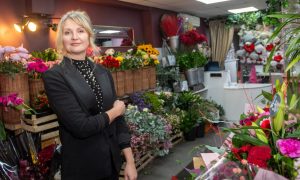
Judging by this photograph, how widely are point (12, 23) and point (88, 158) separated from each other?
8.58ft

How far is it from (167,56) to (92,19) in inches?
66.4

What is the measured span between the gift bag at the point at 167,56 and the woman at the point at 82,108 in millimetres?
4148

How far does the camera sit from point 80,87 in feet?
4.70

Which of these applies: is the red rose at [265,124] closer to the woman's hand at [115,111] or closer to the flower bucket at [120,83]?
the woman's hand at [115,111]

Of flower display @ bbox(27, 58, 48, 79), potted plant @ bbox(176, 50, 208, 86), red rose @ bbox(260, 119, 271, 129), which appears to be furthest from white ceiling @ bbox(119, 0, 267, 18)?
red rose @ bbox(260, 119, 271, 129)

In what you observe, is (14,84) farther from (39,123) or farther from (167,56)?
(167,56)

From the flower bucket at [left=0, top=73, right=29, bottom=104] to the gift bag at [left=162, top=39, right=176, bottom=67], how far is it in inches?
139

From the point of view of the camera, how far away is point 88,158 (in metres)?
1.47

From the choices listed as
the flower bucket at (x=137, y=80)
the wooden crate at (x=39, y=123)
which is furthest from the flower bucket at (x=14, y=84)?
the flower bucket at (x=137, y=80)

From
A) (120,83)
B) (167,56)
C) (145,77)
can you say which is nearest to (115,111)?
(120,83)

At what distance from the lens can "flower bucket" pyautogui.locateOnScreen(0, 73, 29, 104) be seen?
7.80 feet

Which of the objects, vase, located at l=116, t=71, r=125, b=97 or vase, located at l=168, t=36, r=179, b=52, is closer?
vase, located at l=116, t=71, r=125, b=97

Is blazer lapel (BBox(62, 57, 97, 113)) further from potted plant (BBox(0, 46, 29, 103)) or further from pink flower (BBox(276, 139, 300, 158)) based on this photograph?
potted plant (BBox(0, 46, 29, 103))

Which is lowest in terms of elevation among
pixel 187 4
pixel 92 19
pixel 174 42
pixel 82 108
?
pixel 82 108
